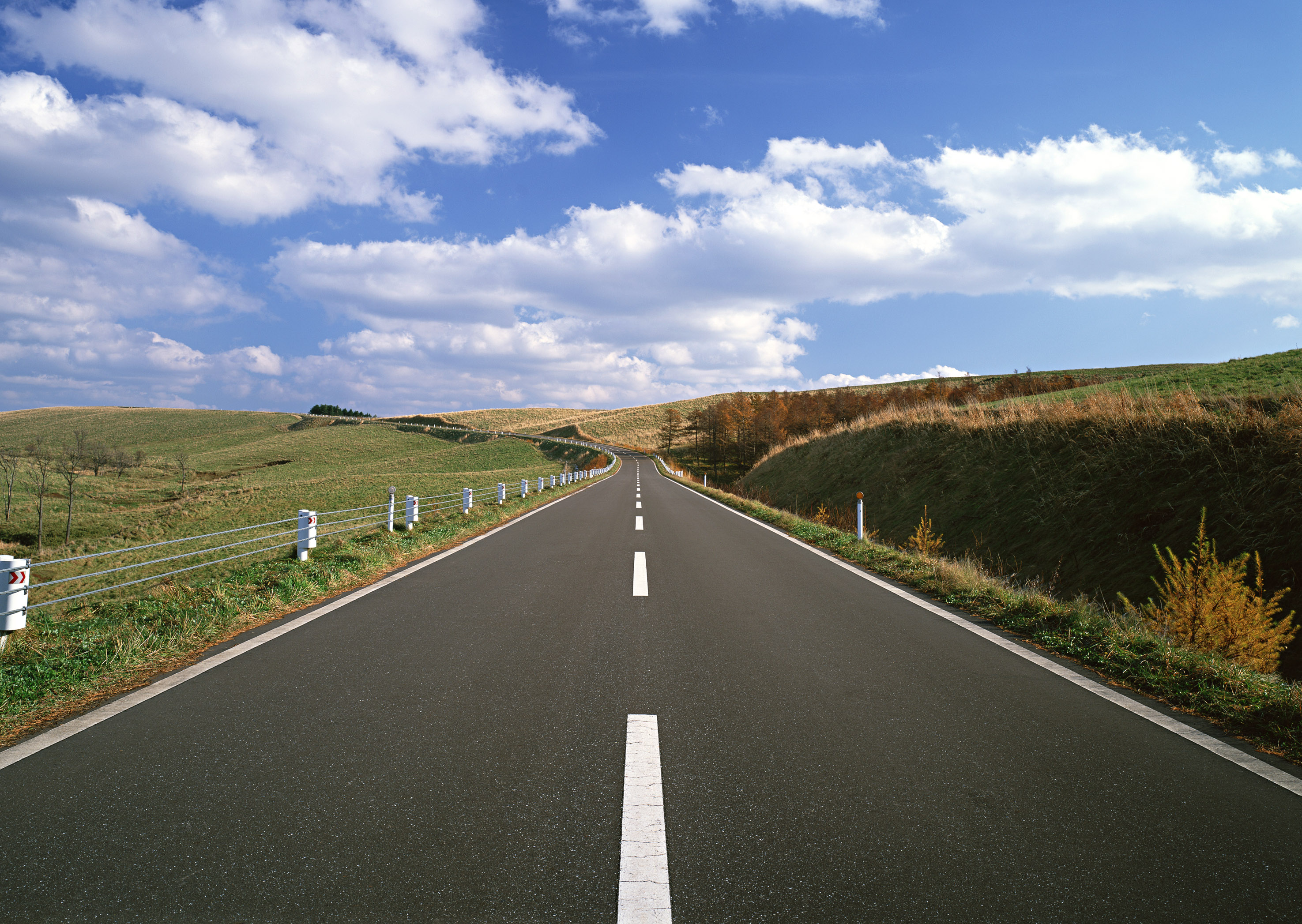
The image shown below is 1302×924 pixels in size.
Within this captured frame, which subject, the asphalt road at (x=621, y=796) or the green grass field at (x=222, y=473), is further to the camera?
the green grass field at (x=222, y=473)

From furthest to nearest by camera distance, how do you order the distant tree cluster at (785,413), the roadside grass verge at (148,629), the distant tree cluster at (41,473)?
the distant tree cluster at (785,413), the distant tree cluster at (41,473), the roadside grass verge at (148,629)

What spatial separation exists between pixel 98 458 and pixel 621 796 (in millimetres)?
53267

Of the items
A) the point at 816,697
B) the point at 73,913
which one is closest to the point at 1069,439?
the point at 816,697

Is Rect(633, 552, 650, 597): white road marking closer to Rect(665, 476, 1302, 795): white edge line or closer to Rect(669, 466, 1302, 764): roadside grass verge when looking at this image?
Rect(665, 476, 1302, 795): white edge line

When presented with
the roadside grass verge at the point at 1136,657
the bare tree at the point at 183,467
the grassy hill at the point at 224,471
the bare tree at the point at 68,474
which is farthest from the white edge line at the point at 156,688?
the bare tree at the point at 183,467

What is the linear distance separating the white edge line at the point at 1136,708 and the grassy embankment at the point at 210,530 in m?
6.90

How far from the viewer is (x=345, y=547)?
9.90 meters

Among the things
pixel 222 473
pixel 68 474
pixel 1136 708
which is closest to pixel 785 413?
pixel 222 473

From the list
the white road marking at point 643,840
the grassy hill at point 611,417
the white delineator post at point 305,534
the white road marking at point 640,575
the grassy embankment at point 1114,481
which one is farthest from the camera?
the grassy hill at point 611,417

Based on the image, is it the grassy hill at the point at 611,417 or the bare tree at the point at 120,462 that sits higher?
the grassy hill at the point at 611,417

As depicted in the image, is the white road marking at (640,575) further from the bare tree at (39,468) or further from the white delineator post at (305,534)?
the bare tree at (39,468)

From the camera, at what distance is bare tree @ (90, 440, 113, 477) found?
3997 cm

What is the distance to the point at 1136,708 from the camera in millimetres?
3951

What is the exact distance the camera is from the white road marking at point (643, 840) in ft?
6.79
